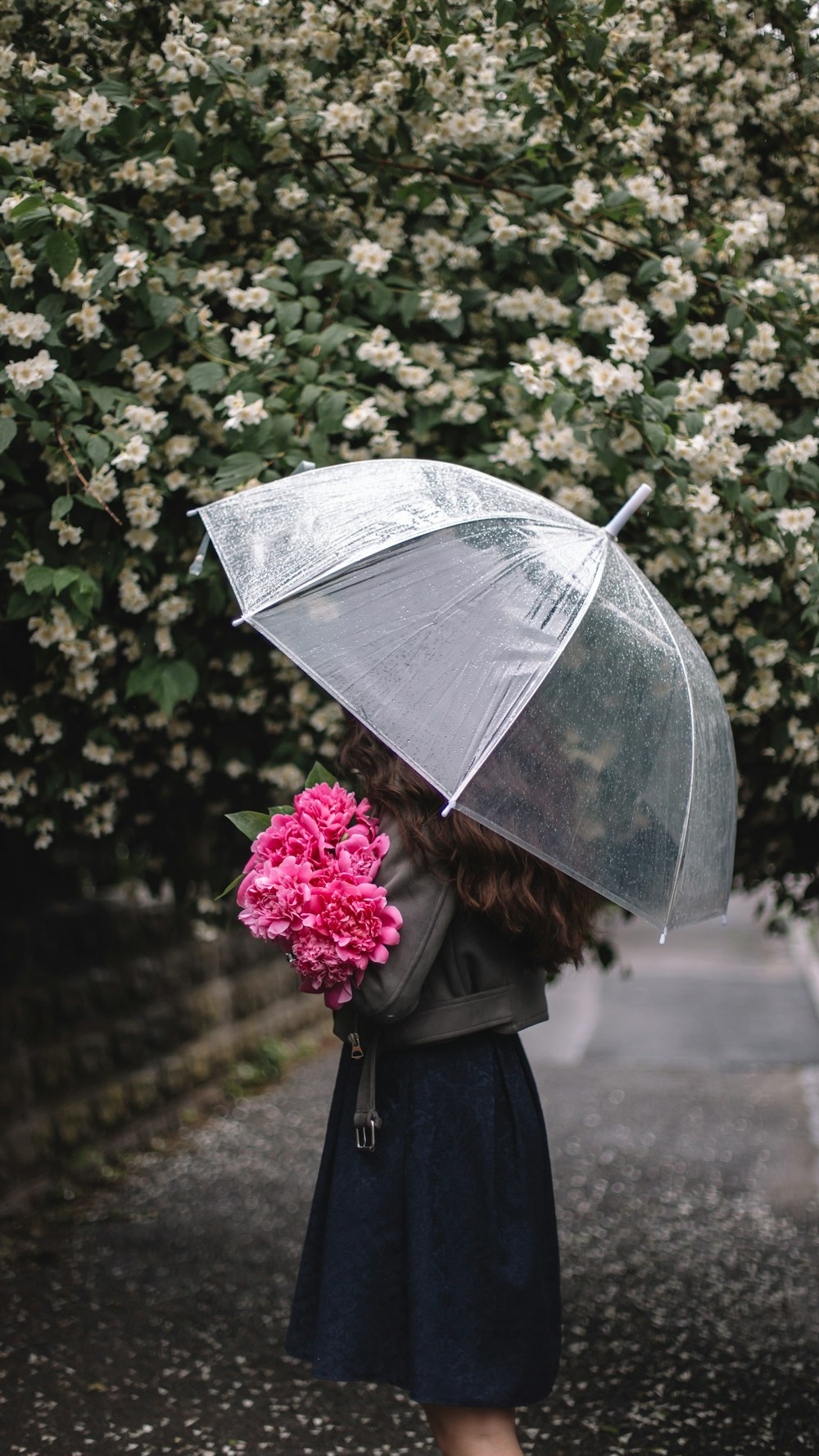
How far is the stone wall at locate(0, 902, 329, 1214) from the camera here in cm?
462

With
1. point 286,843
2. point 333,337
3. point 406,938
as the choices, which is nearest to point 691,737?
point 406,938

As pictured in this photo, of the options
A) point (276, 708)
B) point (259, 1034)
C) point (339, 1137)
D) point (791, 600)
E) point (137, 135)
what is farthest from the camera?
point (259, 1034)

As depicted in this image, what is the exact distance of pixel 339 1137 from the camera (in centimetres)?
230

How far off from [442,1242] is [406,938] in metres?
0.54

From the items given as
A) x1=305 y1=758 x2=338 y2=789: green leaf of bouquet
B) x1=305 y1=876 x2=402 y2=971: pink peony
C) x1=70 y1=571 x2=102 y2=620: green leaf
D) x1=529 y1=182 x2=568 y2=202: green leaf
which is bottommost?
x1=305 y1=876 x2=402 y2=971: pink peony

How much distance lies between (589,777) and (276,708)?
152cm

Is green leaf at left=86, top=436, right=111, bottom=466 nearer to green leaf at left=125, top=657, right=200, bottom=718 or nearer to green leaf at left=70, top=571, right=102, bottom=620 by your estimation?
green leaf at left=70, top=571, right=102, bottom=620

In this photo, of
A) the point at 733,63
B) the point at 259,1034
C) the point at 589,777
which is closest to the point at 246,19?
the point at 733,63

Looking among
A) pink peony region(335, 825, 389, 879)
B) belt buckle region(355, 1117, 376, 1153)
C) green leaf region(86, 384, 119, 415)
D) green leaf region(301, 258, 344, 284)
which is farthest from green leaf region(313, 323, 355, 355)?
belt buckle region(355, 1117, 376, 1153)

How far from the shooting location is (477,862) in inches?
85.6

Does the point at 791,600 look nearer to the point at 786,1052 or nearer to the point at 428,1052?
the point at 428,1052

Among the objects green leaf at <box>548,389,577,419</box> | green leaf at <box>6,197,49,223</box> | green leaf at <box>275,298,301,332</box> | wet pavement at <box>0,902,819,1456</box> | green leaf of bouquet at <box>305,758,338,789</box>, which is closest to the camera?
green leaf of bouquet at <box>305,758,338,789</box>

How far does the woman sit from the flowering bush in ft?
3.24

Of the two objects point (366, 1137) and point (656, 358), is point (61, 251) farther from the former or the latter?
point (366, 1137)
